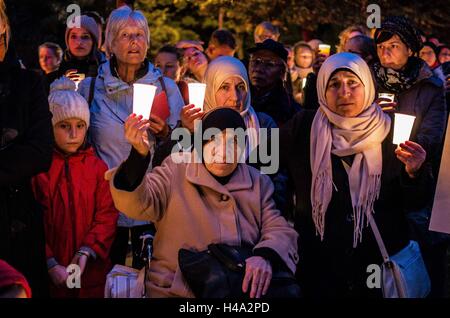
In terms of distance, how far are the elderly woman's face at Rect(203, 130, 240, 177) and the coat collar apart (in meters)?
0.05

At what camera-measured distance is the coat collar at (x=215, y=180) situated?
586cm

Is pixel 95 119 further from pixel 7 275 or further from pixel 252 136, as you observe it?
pixel 7 275

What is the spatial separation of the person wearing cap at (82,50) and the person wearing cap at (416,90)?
→ 8.13ft

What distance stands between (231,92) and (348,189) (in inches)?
53.8

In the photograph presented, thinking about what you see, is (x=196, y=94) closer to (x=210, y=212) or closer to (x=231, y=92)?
(x=231, y=92)

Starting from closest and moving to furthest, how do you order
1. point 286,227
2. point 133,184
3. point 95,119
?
point 133,184, point 286,227, point 95,119

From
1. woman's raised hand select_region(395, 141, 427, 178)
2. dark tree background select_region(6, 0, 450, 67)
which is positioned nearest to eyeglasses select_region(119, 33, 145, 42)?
woman's raised hand select_region(395, 141, 427, 178)

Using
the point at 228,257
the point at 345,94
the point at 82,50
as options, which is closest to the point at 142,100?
the point at 228,257

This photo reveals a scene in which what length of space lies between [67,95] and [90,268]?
1171 mm

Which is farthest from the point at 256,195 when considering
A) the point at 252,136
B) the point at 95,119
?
the point at 95,119

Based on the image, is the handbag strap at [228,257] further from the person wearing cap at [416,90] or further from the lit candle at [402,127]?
the person wearing cap at [416,90]

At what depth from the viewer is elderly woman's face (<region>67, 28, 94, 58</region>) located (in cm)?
879

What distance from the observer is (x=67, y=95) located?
6715mm

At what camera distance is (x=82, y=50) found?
346 inches
